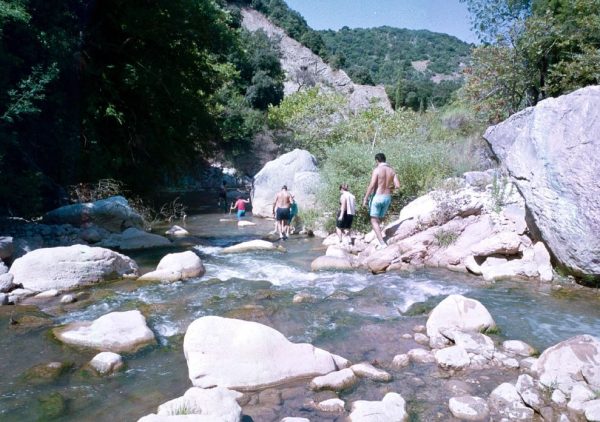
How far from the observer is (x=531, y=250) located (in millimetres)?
9047

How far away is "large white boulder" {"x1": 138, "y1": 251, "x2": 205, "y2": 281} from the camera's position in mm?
8781

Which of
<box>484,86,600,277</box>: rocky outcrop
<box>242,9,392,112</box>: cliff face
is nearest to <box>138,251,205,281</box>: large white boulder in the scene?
<box>484,86,600,277</box>: rocky outcrop

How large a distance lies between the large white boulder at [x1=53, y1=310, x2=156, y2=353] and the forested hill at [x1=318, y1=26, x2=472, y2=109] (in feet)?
211

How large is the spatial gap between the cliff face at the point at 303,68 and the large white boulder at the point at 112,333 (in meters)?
56.0

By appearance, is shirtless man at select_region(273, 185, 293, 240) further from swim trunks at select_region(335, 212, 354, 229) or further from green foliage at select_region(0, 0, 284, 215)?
green foliage at select_region(0, 0, 284, 215)

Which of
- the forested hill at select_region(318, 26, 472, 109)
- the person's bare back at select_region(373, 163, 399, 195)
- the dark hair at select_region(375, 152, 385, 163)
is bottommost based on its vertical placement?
the person's bare back at select_region(373, 163, 399, 195)

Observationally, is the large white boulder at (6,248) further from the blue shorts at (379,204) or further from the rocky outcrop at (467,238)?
the blue shorts at (379,204)

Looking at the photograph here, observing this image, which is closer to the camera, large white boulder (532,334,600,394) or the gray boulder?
large white boulder (532,334,600,394)

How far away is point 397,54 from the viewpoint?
105562 mm

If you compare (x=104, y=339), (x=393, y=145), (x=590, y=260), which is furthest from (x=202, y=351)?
(x=393, y=145)

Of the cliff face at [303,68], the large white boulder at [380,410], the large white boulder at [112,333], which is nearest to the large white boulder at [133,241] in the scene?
the large white boulder at [112,333]

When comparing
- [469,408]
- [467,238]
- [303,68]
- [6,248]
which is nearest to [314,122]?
[467,238]

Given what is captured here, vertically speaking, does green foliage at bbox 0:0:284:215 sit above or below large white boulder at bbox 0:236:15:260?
above

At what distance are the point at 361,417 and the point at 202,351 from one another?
1.70 meters
